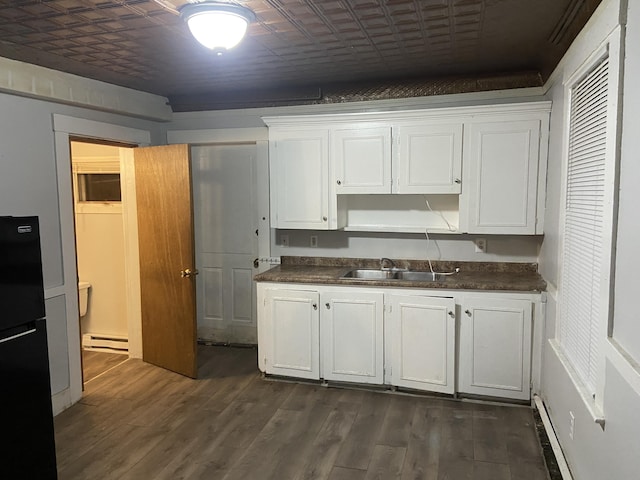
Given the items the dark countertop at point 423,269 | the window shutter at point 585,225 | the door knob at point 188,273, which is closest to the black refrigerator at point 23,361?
the door knob at point 188,273

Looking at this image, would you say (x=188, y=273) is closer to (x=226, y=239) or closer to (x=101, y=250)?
(x=226, y=239)

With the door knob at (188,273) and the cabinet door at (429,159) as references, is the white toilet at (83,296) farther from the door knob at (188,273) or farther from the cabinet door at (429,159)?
the cabinet door at (429,159)

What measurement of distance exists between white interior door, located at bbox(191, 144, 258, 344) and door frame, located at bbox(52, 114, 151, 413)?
1203mm

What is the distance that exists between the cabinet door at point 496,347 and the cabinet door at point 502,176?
57 cm

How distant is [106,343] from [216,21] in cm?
366

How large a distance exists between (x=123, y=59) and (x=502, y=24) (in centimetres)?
233

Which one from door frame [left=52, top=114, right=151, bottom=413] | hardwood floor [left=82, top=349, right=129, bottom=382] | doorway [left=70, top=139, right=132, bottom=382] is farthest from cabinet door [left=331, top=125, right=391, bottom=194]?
hardwood floor [left=82, top=349, right=129, bottom=382]

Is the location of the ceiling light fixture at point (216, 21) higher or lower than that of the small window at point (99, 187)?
higher

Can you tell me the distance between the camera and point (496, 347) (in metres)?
3.31

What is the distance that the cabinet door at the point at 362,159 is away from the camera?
11.9 ft

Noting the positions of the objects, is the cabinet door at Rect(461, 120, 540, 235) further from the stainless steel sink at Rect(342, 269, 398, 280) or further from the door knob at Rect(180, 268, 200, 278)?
the door knob at Rect(180, 268, 200, 278)

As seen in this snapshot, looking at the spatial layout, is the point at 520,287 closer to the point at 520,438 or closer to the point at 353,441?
the point at 520,438

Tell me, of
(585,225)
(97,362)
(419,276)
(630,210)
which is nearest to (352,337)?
(419,276)

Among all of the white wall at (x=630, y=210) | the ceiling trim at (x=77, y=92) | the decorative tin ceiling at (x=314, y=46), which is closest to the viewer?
the white wall at (x=630, y=210)
